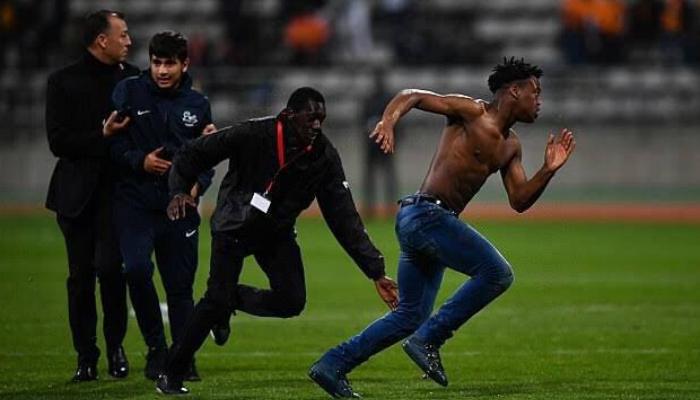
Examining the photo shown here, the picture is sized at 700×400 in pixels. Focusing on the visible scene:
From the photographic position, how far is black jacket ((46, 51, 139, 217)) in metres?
10.5

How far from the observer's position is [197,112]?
33.8 ft

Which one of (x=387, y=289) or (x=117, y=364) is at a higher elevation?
(x=387, y=289)

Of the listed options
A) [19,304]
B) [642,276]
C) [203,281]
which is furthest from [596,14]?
[19,304]

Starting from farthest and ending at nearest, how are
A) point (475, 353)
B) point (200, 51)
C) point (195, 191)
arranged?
point (200, 51)
point (475, 353)
point (195, 191)

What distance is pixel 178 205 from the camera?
9.30 meters

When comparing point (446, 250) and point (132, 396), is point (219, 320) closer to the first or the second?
point (132, 396)

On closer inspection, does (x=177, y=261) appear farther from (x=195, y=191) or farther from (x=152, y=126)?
(x=152, y=126)

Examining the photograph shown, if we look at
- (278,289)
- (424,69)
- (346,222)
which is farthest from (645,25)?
(278,289)

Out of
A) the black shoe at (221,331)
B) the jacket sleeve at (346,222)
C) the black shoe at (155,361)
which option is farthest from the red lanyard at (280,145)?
the black shoe at (155,361)

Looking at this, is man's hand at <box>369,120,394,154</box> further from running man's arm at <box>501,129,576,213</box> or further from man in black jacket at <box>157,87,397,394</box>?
running man's arm at <box>501,129,576,213</box>

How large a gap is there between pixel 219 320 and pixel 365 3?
21684 mm

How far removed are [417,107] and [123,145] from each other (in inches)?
82.1

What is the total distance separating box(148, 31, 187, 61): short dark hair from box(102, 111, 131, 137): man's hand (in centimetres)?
46

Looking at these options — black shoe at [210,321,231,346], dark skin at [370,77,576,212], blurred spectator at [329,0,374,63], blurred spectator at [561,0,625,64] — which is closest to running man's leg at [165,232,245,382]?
black shoe at [210,321,231,346]
